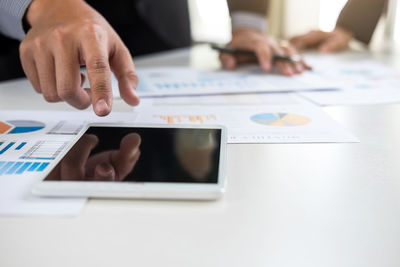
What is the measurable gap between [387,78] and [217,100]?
41 cm

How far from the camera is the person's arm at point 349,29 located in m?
1.24

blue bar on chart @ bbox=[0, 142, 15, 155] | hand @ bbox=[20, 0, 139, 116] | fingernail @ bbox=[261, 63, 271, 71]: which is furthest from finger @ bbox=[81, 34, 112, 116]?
fingernail @ bbox=[261, 63, 271, 71]

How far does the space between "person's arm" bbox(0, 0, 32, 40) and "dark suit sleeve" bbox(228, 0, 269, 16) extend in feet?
2.56

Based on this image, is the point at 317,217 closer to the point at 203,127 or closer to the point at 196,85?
the point at 203,127

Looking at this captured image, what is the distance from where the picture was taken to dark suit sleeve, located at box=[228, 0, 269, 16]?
131 centimetres

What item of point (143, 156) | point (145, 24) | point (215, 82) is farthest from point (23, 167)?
point (145, 24)

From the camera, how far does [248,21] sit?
4.18 feet

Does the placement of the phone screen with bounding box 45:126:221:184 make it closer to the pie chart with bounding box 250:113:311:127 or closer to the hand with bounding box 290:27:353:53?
the pie chart with bounding box 250:113:311:127

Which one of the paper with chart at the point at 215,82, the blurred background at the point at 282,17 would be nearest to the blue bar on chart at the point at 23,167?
the paper with chart at the point at 215,82

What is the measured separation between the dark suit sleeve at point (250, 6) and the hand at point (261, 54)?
27cm

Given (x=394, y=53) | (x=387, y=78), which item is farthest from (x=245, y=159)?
(x=394, y=53)

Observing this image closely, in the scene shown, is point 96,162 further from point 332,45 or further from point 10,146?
point 332,45

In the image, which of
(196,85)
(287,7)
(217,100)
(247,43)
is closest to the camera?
(217,100)

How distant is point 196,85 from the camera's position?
0.79m
